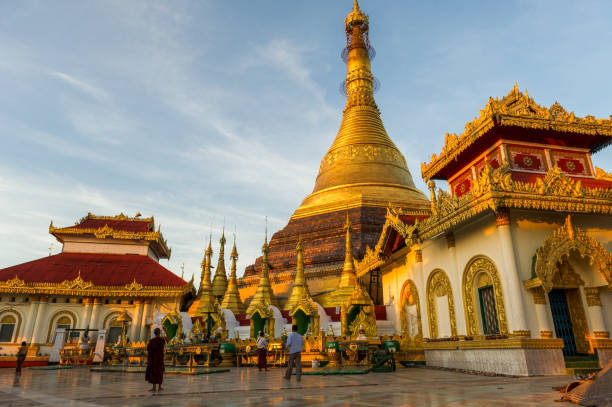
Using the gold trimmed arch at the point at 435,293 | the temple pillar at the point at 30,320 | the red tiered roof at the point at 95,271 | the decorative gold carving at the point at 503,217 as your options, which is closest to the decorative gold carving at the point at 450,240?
the gold trimmed arch at the point at 435,293

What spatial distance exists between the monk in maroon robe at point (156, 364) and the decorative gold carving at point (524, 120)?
34.4 feet

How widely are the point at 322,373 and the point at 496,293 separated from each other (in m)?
4.95

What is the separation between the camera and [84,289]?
24.9 m

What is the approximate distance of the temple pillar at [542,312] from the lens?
389 inches

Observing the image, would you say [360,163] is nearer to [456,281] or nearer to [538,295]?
[456,281]

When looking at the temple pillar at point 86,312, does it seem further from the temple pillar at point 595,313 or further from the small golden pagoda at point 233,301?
the temple pillar at point 595,313

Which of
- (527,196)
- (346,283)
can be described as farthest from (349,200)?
(527,196)

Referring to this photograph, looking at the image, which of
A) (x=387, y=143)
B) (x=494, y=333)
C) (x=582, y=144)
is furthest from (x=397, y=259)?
(x=387, y=143)

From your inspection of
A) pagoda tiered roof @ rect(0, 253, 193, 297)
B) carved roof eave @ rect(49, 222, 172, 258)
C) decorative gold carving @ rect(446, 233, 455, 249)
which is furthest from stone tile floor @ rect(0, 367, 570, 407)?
carved roof eave @ rect(49, 222, 172, 258)

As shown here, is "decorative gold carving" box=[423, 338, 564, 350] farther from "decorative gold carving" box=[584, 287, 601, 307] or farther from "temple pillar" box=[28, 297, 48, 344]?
"temple pillar" box=[28, 297, 48, 344]

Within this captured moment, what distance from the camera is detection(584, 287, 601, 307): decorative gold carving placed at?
424 inches

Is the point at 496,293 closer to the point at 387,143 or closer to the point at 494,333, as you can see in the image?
the point at 494,333

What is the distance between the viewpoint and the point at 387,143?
102ft

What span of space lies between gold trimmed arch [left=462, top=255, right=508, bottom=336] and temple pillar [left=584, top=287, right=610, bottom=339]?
7.77 feet
